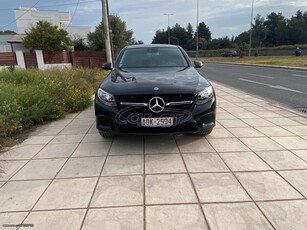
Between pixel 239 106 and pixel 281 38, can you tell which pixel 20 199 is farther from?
pixel 281 38

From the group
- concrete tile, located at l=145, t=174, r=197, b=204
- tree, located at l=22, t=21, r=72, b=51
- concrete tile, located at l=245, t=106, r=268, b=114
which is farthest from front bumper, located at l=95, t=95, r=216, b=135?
tree, located at l=22, t=21, r=72, b=51

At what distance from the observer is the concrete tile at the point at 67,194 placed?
2482mm

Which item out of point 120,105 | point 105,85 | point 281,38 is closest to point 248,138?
point 120,105

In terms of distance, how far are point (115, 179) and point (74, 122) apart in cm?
284

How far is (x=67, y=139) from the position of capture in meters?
4.36

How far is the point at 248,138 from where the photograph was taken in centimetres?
416

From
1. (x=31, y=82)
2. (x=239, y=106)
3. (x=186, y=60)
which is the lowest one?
(x=239, y=106)

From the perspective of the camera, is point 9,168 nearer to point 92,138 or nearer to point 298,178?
point 92,138

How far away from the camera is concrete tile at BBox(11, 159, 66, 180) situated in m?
3.07

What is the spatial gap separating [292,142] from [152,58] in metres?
2.83

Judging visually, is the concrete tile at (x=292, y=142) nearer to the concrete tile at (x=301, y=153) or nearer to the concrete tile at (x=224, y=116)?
the concrete tile at (x=301, y=153)

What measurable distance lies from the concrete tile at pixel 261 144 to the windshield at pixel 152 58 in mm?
1792

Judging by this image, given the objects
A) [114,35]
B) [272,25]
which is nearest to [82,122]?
[114,35]

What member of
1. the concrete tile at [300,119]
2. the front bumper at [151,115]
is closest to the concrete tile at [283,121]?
the concrete tile at [300,119]
